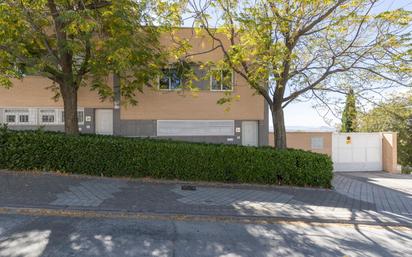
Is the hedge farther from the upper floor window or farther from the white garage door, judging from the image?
the white garage door

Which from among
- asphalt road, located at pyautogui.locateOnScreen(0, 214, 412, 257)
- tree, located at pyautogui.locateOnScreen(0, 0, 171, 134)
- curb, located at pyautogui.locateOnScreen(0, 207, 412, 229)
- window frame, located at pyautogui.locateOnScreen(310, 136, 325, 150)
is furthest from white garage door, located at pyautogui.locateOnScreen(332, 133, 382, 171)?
tree, located at pyautogui.locateOnScreen(0, 0, 171, 134)

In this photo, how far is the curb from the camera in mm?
4648

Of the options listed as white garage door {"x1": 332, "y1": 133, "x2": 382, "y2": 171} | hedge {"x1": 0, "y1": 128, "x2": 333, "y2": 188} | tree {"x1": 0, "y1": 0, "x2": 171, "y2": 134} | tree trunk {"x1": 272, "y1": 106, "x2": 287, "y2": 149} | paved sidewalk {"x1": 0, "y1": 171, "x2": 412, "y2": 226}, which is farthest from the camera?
white garage door {"x1": 332, "y1": 133, "x2": 382, "y2": 171}

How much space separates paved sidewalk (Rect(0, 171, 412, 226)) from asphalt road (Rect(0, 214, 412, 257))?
17.2 inches

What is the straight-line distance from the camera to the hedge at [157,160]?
706 centimetres

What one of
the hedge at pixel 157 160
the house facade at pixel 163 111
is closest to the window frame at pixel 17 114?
the house facade at pixel 163 111

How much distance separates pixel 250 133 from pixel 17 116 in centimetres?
1171

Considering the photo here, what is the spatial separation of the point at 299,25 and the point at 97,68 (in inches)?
253

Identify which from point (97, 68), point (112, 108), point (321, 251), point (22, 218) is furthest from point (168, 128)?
point (321, 251)

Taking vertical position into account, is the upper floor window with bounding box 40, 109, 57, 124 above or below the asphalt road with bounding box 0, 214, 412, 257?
above

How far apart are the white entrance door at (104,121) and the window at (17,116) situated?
323cm

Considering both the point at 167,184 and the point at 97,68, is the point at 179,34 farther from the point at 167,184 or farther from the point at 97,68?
the point at 167,184

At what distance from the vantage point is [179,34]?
12.4 metres

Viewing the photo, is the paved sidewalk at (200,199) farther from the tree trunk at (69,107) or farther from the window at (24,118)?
the window at (24,118)
